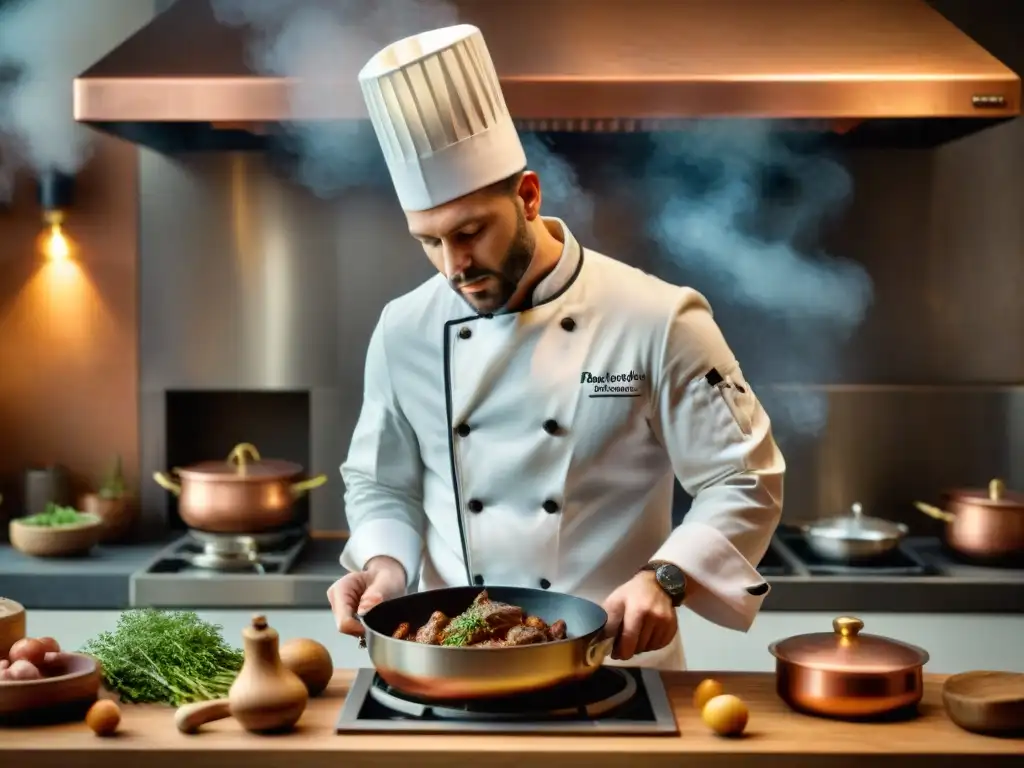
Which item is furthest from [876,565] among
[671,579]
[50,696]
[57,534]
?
[50,696]

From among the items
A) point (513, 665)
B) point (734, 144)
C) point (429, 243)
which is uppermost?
point (734, 144)

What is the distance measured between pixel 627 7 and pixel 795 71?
0.45 metres

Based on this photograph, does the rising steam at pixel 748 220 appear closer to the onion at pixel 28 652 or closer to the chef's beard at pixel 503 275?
the chef's beard at pixel 503 275

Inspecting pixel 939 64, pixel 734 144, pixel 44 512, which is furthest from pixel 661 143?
pixel 44 512

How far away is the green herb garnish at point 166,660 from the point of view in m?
1.53

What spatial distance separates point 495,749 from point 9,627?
2.25 ft

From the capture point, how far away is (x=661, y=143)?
3264mm

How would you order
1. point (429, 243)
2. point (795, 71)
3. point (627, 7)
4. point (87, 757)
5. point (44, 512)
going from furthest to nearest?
point (44, 512), point (627, 7), point (795, 71), point (429, 243), point (87, 757)

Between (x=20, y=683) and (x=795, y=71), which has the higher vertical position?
(x=795, y=71)

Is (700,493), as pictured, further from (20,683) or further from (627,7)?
(627,7)

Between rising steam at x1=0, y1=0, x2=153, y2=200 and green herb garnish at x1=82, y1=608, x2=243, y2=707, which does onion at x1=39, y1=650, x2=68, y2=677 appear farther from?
rising steam at x1=0, y1=0, x2=153, y2=200

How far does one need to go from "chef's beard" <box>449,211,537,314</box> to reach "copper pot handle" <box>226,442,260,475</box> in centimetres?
140

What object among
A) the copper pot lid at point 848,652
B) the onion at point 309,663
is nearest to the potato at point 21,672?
the onion at point 309,663

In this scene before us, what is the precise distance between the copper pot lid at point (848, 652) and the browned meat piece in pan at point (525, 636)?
29 centimetres
